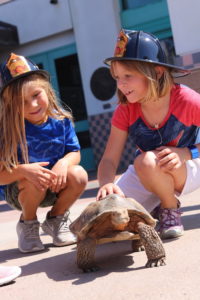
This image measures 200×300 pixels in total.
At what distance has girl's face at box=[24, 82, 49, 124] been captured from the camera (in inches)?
110

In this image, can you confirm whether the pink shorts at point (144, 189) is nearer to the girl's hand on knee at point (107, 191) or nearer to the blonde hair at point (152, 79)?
the blonde hair at point (152, 79)

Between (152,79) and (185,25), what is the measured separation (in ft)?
9.40

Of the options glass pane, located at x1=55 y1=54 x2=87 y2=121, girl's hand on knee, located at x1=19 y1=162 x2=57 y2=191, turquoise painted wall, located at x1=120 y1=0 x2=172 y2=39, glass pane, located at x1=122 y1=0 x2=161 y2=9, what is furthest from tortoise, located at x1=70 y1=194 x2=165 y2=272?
glass pane, located at x1=55 y1=54 x2=87 y2=121

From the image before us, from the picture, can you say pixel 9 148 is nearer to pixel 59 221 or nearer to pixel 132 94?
pixel 59 221

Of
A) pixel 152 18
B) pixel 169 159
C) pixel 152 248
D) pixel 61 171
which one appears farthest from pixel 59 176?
pixel 152 18

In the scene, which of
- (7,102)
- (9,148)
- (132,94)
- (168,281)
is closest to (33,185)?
(9,148)

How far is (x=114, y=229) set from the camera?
2.15 meters

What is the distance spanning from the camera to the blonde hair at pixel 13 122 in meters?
2.73

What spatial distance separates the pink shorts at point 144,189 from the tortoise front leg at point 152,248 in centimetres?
70

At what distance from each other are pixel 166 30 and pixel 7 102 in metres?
6.29

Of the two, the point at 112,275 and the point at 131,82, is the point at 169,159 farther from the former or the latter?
the point at 112,275

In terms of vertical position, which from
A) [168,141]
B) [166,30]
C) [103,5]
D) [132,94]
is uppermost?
[103,5]

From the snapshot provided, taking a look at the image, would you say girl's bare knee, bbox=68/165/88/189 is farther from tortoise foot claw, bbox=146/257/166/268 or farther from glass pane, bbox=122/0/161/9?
glass pane, bbox=122/0/161/9

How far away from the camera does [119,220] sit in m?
1.99
